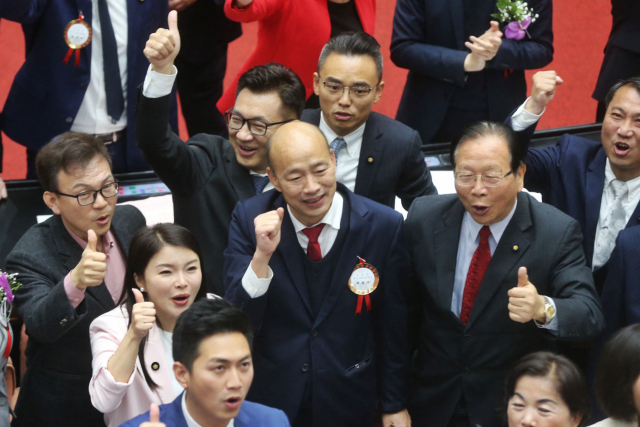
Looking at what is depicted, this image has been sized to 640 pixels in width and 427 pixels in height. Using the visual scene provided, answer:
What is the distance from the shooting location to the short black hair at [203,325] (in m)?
2.22

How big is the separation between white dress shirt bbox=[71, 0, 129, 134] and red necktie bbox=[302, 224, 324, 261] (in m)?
1.43

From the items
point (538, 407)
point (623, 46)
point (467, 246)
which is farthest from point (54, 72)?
point (623, 46)

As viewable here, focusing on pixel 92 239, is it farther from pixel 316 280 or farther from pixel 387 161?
pixel 387 161

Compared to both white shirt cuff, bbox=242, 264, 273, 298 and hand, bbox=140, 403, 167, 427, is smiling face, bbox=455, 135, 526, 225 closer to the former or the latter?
white shirt cuff, bbox=242, 264, 273, 298

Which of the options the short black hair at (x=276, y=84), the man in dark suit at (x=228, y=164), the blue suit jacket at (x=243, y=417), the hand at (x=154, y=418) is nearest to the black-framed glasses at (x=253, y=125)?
the man in dark suit at (x=228, y=164)

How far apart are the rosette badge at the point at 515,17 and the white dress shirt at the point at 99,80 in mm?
1635

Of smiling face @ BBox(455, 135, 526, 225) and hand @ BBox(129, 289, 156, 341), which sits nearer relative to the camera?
hand @ BBox(129, 289, 156, 341)

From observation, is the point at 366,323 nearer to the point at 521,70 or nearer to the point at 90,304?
the point at 90,304

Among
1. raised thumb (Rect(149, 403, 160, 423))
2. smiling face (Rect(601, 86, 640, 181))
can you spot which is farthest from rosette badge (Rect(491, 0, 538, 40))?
raised thumb (Rect(149, 403, 160, 423))

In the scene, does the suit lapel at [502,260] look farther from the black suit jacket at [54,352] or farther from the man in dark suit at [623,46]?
the man in dark suit at [623,46]

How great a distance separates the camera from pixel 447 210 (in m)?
2.77

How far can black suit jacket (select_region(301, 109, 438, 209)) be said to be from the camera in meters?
3.12

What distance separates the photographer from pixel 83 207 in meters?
2.75

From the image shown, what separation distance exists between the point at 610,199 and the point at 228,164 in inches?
55.3
